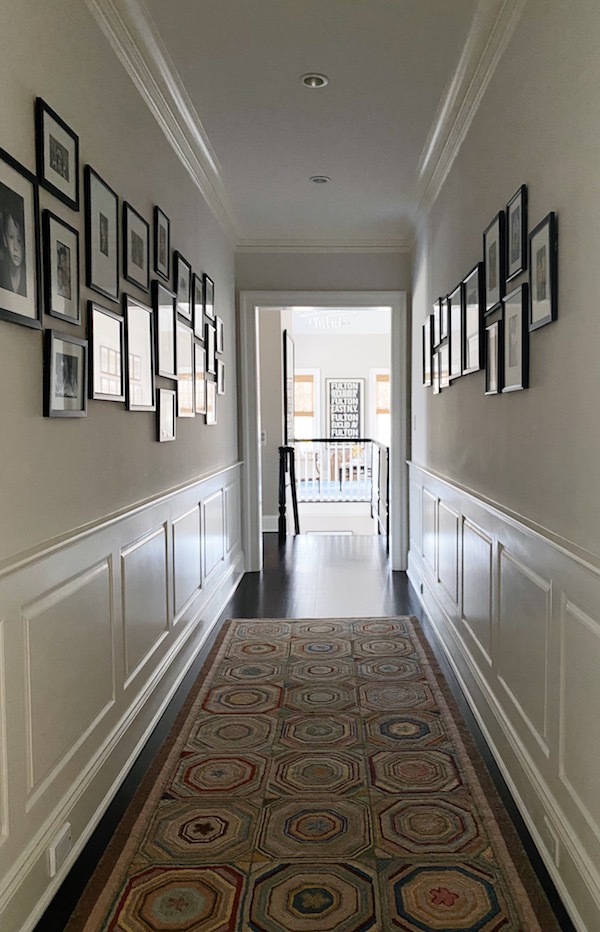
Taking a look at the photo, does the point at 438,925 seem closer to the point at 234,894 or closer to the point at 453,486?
the point at 234,894

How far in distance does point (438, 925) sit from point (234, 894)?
533mm

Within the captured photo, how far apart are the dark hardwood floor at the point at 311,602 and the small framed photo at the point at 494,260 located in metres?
1.72

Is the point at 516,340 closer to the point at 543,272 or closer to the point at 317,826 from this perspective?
the point at 543,272

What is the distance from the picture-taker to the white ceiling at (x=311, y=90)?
8.25ft

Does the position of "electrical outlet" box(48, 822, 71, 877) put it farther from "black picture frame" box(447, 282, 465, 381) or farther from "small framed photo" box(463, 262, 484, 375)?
"black picture frame" box(447, 282, 465, 381)

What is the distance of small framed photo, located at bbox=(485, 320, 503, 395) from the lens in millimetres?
2580

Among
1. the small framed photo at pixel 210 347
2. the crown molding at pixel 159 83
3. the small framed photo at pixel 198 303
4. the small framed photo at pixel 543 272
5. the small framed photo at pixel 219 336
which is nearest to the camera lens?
the small framed photo at pixel 543 272

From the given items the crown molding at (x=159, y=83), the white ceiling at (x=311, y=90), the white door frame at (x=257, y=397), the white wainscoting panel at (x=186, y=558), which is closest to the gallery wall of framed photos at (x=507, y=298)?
the white ceiling at (x=311, y=90)

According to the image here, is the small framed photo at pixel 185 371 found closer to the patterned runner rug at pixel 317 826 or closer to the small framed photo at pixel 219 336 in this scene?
the small framed photo at pixel 219 336

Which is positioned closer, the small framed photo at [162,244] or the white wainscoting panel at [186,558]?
the small framed photo at [162,244]

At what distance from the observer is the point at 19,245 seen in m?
1.66

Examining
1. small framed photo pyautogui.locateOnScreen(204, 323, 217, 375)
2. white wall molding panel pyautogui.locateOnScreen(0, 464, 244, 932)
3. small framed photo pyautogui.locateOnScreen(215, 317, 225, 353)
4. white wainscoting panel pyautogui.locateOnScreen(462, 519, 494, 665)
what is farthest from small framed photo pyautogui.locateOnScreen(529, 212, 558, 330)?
small framed photo pyautogui.locateOnScreen(215, 317, 225, 353)

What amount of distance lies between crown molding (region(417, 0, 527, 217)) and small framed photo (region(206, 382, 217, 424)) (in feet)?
5.91

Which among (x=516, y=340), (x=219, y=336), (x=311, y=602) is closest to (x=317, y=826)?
(x=516, y=340)
